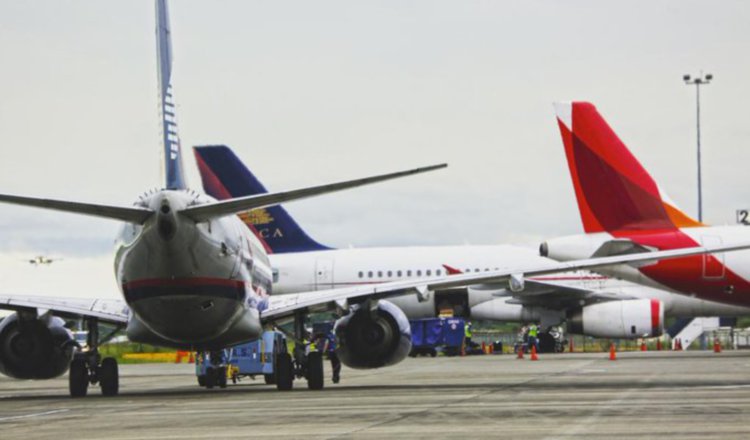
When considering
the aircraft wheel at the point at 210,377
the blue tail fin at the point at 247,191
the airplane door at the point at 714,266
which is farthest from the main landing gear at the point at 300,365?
the blue tail fin at the point at 247,191

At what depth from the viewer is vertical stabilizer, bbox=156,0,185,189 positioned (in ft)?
73.9

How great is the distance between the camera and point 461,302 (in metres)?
56.0

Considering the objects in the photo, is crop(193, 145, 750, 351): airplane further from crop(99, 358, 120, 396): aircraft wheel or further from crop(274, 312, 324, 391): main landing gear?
crop(99, 358, 120, 396): aircraft wheel

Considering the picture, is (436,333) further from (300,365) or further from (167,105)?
(167,105)

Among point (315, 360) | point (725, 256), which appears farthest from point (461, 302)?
point (315, 360)

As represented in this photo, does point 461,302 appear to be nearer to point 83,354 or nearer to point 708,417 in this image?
point 83,354

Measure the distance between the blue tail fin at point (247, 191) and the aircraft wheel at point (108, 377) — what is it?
103 feet

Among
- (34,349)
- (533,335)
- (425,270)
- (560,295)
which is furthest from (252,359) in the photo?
(533,335)

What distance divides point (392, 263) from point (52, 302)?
103 feet

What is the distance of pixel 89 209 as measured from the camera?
1939 centimetres

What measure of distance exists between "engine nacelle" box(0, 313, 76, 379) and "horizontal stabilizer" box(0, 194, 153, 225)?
15.4ft

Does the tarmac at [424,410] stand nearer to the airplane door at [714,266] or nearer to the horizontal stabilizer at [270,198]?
the horizontal stabilizer at [270,198]

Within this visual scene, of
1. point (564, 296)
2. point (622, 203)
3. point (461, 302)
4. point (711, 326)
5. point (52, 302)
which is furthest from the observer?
point (711, 326)

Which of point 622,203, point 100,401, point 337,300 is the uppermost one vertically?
point 622,203
